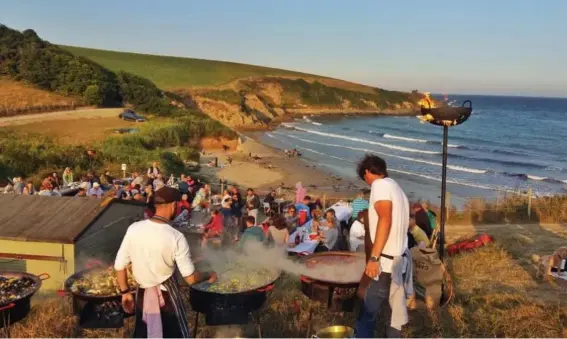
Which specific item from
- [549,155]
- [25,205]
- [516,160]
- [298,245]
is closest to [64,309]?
[25,205]

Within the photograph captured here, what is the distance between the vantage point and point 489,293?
6.98 meters

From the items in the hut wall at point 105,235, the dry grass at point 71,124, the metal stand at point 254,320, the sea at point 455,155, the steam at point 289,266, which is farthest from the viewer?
the sea at point 455,155

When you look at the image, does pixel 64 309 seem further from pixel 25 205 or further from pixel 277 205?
pixel 277 205

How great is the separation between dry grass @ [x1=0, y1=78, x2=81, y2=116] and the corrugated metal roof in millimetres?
32183

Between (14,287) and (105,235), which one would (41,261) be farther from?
(14,287)

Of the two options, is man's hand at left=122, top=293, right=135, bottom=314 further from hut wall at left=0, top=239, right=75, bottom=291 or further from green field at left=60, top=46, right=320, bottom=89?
green field at left=60, top=46, right=320, bottom=89

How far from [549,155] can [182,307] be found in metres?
45.5

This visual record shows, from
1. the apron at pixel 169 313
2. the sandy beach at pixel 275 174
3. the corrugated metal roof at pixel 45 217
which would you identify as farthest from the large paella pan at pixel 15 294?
the sandy beach at pixel 275 174

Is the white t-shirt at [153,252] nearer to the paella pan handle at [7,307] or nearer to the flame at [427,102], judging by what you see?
the paella pan handle at [7,307]

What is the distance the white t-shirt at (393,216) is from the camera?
14.3ft

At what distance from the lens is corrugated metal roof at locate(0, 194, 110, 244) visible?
617 cm

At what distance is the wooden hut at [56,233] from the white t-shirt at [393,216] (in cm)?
367

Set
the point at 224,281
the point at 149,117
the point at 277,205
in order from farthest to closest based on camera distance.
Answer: the point at 149,117 < the point at 277,205 < the point at 224,281

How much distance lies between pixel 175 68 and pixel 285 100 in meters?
27.9
